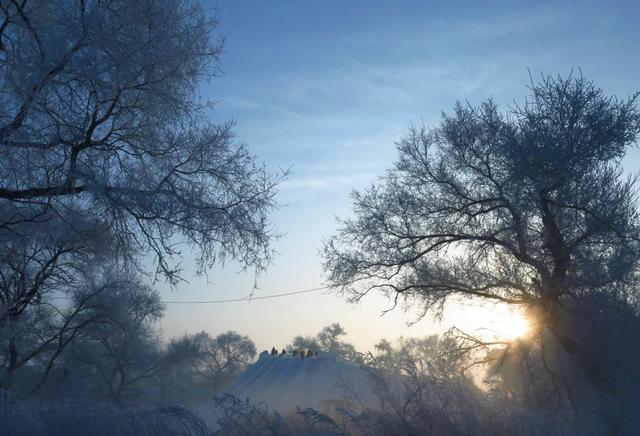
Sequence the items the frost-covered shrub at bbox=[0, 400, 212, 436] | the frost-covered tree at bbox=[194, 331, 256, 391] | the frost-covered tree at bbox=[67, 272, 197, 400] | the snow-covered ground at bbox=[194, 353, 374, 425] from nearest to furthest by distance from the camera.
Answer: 1. the frost-covered shrub at bbox=[0, 400, 212, 436]
2. the snow-covered ground at bbox=[194, 353, 374, 425]
3. the frost-covered tree at bbox=[67, 272, 197, 400]
4. the frost-covered tree at bbox=[194, 331, 256, 391]

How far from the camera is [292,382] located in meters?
22.1

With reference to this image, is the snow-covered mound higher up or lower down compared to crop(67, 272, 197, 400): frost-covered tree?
lower down

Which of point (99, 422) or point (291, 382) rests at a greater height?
point (291, 382)

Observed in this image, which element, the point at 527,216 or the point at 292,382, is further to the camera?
the point at 292,382

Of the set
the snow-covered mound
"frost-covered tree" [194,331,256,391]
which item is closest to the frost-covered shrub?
the snow-covered mound

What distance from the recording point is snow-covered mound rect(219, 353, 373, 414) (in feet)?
68.7

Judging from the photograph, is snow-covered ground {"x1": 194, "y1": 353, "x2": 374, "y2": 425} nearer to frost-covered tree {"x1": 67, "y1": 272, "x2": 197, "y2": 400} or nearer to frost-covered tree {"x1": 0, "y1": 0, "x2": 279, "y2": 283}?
frost-covered tree {"x1": 67, "y1": 272, "x2": 197, "y2": 400}

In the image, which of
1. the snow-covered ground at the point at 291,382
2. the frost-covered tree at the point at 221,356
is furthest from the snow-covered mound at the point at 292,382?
the frost-covered tree at the point at 221,356

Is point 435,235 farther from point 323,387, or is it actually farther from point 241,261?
point 323,387

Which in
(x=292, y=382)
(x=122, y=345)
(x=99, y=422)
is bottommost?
(x=99, y=422)

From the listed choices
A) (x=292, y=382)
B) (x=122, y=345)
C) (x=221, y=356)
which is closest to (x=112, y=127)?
(x=292, y=382)

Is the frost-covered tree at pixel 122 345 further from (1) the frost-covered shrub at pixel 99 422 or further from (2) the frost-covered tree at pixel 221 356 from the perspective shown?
(1) the frost-covered shrub at pixel 99 422

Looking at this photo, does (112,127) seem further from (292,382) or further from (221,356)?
(221,356)

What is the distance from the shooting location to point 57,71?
7.42 m
